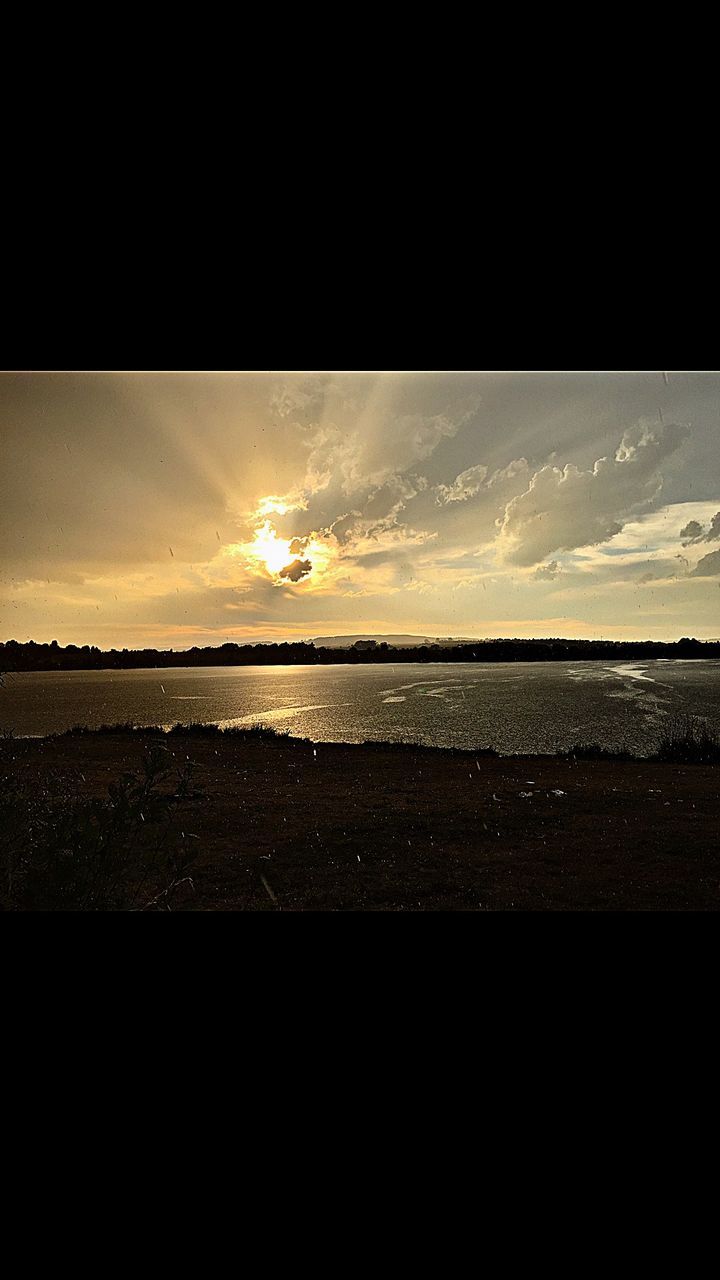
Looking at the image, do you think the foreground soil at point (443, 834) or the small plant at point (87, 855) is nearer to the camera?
the small plant at point (87, 855)

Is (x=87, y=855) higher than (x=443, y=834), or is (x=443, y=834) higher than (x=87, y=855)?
(x=87, y=855)

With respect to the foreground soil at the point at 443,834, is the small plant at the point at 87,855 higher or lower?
higher

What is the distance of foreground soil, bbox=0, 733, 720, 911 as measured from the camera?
10.8ft

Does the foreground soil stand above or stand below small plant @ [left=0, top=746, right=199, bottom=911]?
below

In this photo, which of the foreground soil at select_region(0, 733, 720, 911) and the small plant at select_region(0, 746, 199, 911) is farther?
the foreground soil at select_region(0, 733, 720, 911)

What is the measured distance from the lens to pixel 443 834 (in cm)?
461

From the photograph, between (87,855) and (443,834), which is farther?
(443,834)

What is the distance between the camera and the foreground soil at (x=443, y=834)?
330 centimetres

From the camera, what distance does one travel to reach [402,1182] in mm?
1293
